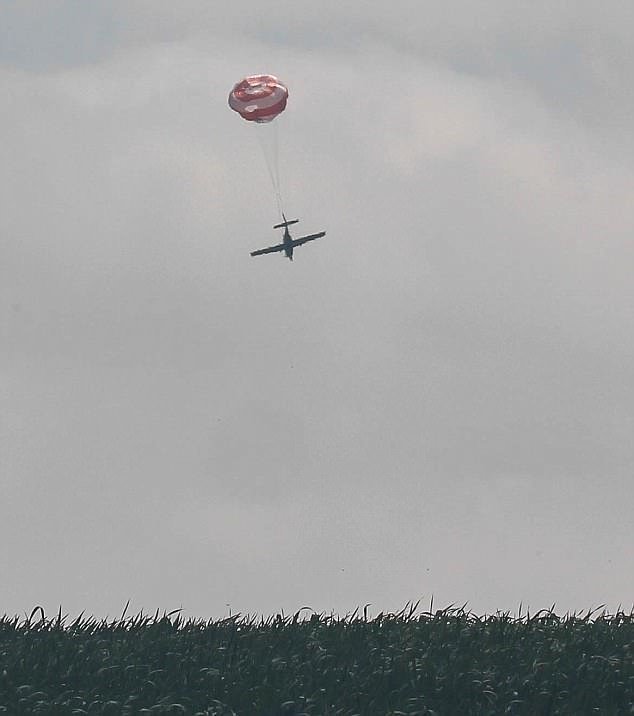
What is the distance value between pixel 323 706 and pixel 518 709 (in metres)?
2.52

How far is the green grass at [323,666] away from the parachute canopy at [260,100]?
25.1 m

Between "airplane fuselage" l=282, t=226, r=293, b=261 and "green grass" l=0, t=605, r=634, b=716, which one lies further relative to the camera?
"airplane fuselage" l=282, t=226, r=293, b=261

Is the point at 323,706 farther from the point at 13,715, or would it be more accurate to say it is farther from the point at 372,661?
the point at 13,715

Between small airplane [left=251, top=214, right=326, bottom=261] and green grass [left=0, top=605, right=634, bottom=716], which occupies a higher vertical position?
small airplane [left=251, top=214, right=326, bottom=261]

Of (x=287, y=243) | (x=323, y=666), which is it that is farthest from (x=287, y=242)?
(x=323, y=666)

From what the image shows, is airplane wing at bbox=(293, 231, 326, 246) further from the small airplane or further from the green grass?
the green grass

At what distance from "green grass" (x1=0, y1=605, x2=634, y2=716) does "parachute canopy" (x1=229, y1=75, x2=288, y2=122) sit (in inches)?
988

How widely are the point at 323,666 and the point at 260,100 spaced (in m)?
27.7

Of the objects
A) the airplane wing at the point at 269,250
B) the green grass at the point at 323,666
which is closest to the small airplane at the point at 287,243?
the airplane wing at the point at 269,250

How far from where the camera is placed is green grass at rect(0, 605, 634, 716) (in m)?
19.0

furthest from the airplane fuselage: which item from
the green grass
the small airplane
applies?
the green grass

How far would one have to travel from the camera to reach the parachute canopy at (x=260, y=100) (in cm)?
4544

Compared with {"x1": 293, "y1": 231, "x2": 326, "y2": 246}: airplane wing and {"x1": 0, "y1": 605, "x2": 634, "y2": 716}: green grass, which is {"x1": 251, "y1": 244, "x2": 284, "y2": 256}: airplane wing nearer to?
{"x1": 293, "y1": 231, "x2": 326, "y2": 246}: airplane wing

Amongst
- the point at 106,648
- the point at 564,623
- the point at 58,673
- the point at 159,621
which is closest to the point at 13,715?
the point at 58,673
